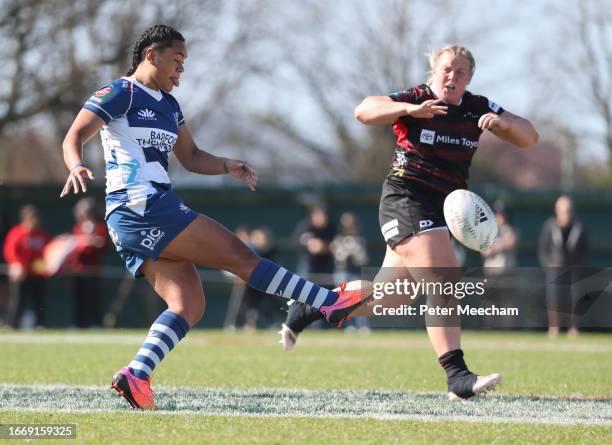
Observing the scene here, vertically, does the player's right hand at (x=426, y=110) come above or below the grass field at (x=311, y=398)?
above

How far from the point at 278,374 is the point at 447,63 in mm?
3209

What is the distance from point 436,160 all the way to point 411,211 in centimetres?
37

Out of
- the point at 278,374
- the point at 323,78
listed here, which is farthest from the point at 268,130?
the point at 278,374

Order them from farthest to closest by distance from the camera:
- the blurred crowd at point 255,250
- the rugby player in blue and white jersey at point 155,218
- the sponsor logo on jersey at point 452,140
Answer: the blurred crowd at point 255,250 < the sponsor logo on jersey at point 452,140 < the rugby player in blue and white jersey at point 155,218

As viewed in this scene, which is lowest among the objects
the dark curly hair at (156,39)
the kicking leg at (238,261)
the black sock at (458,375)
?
the black sock at (458,375)

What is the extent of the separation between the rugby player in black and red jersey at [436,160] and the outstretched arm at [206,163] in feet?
2.64

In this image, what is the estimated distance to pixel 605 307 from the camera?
12.8 meters

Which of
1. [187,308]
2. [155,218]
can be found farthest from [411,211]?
[155,218]

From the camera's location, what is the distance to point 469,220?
6.55 meters

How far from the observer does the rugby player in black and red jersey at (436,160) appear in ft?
22.0

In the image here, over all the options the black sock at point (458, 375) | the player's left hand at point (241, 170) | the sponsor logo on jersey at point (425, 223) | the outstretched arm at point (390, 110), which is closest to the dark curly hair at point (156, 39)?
the player's left hand at point (241, 170)

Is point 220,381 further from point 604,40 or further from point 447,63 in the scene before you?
point 604,40

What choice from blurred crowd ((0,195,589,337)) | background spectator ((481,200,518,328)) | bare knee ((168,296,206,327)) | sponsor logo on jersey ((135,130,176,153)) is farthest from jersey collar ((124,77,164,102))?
blurred crowd ((0,195,589,337))

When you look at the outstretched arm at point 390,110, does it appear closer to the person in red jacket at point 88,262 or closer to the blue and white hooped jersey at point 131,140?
the blue and white hooped jersey at point 131,140
